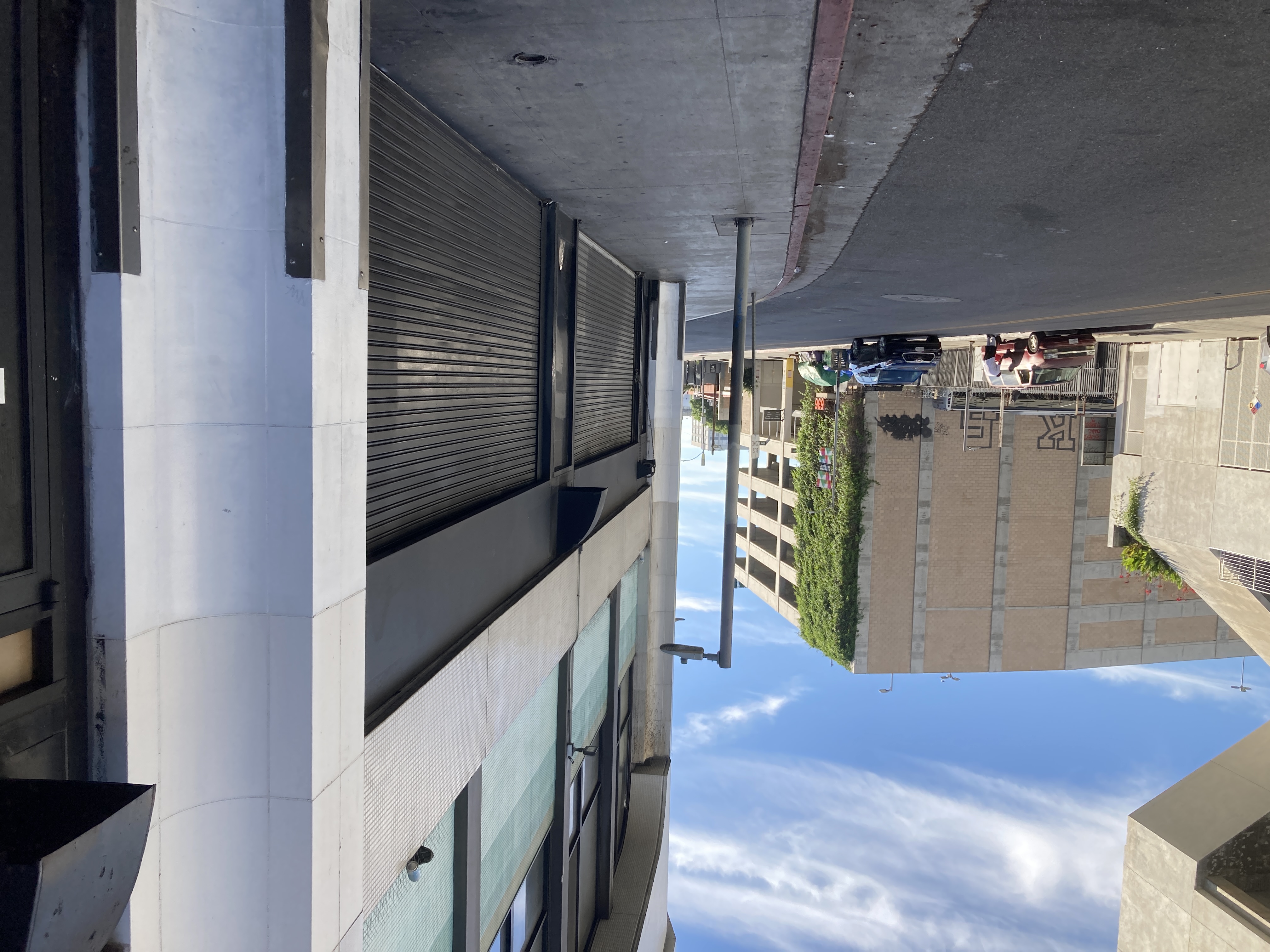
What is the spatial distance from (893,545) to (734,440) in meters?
24.5

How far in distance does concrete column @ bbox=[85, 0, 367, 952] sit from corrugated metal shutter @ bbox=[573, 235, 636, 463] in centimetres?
559

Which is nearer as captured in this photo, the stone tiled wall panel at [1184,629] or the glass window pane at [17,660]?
the glass window pane at [17,660]

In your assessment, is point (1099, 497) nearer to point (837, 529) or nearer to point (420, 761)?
point (837, 529)

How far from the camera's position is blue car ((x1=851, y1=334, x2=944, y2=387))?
24.4 meters

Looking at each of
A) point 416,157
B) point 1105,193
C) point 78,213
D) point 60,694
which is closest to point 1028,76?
point 1105,193

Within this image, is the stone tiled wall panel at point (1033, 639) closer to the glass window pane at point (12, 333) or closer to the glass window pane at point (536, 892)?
the glass window pane at point (536, 892)

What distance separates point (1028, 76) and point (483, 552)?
4.78 metres

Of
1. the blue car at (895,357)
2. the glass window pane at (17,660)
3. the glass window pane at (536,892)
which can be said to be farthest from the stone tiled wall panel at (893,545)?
the glass window pane at (17,660)

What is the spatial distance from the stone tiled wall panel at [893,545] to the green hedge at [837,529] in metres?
0.61

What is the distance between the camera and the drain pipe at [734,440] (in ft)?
25.9

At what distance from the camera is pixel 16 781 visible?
256 centimetres

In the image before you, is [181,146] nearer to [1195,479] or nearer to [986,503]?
[1195,479]

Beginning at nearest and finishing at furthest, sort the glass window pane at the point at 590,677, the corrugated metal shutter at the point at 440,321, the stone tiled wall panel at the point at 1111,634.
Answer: the corrugated metal shutter at the point at 440,321, the glass window pane at the point at 590,677, the stone tiled wall panel at the point at 1111,634

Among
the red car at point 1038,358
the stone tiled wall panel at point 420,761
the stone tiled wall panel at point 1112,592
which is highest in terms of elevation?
the red car at point 1038,358
